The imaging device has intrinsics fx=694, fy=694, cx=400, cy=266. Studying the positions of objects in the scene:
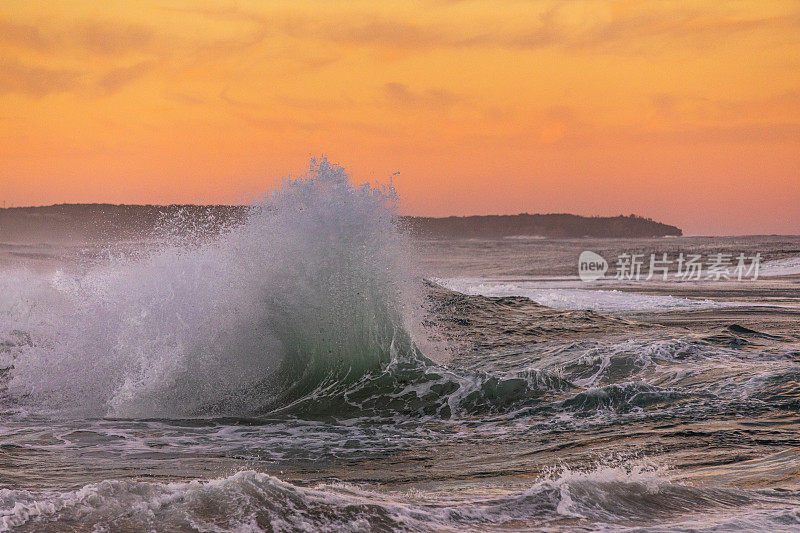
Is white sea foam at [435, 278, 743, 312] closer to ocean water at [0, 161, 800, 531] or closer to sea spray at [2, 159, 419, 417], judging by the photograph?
ocean water at [0, 161, 800, 531]

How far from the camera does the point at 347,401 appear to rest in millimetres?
7738

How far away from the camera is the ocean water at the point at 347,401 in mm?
4020

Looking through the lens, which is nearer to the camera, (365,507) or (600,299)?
(365,507)

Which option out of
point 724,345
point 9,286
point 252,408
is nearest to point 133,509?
point 252,408

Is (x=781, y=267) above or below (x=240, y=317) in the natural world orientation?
above

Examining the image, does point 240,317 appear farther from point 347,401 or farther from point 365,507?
Answer: point 365,507

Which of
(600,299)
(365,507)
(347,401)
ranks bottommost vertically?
(347,401)

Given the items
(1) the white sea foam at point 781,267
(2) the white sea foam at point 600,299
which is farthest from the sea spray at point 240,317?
Result: (1) the white sea foam at point 781,267

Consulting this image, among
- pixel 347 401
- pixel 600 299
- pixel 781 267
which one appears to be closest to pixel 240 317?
pixel 347 401

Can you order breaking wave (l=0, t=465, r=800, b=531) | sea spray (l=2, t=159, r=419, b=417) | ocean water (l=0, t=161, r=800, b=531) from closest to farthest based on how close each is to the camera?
breaking wave (l=0, t=465, r=800, b=531), ocean water (l=0, t=161, r=800, b=531), sea spray (l=2, t=159, r=419, b=417)

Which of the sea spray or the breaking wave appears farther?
the sea spray

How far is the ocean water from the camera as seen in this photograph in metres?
4.02

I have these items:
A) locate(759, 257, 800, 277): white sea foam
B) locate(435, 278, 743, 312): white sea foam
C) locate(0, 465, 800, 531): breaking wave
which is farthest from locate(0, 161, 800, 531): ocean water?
locate(759, 257, 800, 277): white sea foam

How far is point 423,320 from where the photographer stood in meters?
10.5
